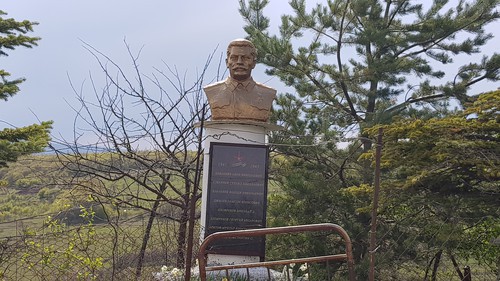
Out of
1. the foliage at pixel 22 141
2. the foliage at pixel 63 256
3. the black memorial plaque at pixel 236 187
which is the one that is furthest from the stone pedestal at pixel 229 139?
the foliage at pixel 22 141

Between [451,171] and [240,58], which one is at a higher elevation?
[240,58]

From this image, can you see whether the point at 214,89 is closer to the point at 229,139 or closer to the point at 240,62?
the point at 240,62

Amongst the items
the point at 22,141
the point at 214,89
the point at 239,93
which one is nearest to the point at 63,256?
the point at 214,89

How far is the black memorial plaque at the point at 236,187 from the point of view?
575 cm

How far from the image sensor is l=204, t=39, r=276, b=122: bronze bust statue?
237 inches

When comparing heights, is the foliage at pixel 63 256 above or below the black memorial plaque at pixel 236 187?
below

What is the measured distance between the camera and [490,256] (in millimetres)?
7188

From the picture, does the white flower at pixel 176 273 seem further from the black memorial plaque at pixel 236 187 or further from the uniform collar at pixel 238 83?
the uniform collar at pixel 238 83

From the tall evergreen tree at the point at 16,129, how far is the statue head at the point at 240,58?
9.57 feet

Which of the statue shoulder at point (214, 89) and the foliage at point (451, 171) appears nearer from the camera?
the foliage at point (451, 171)

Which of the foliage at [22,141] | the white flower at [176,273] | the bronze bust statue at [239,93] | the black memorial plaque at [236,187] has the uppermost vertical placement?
the bronze bust statue at [239,93]

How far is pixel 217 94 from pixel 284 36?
2520 millimetres

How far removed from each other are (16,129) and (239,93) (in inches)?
155

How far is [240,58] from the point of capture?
6.04 m
